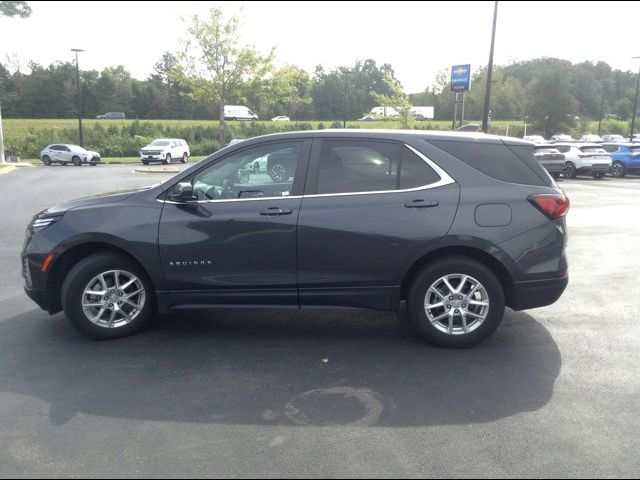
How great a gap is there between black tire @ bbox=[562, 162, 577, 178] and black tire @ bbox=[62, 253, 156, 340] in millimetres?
24653

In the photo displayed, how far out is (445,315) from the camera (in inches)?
183

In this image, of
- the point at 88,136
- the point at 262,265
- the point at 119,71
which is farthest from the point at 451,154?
the point at 119,71

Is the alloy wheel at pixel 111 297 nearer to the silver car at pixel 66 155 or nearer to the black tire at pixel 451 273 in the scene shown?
the black tire at pixel 451 273

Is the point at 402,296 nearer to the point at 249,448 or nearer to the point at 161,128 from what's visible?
the point at 249,448

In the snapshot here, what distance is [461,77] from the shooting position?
33.8 metres

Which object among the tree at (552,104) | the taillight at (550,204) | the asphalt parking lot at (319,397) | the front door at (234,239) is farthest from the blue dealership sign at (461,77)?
the tree at (552,104)

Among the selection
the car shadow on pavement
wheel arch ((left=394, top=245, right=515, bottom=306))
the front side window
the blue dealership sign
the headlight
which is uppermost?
the blue dealership sign

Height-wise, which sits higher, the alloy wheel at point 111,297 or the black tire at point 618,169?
the black tire at point 618,169

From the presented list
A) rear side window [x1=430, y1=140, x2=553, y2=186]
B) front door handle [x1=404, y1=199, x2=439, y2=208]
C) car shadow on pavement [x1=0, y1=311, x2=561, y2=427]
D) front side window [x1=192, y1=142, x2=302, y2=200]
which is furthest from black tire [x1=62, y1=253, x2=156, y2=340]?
rear side window [x1=430, y1=140, x2=553, y2=186]

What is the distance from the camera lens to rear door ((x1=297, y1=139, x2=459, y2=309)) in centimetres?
457

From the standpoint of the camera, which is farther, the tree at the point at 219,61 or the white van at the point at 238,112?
the white van at the point at 238,112

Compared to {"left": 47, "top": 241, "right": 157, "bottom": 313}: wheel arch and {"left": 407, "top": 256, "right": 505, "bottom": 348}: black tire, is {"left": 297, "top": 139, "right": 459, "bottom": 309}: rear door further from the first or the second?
{"left": 47, "top": 241, "right": 157, "bottom": 313}: wheel arch

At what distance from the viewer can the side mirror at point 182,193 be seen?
4691mm

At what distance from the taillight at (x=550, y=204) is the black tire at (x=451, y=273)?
669 mm
